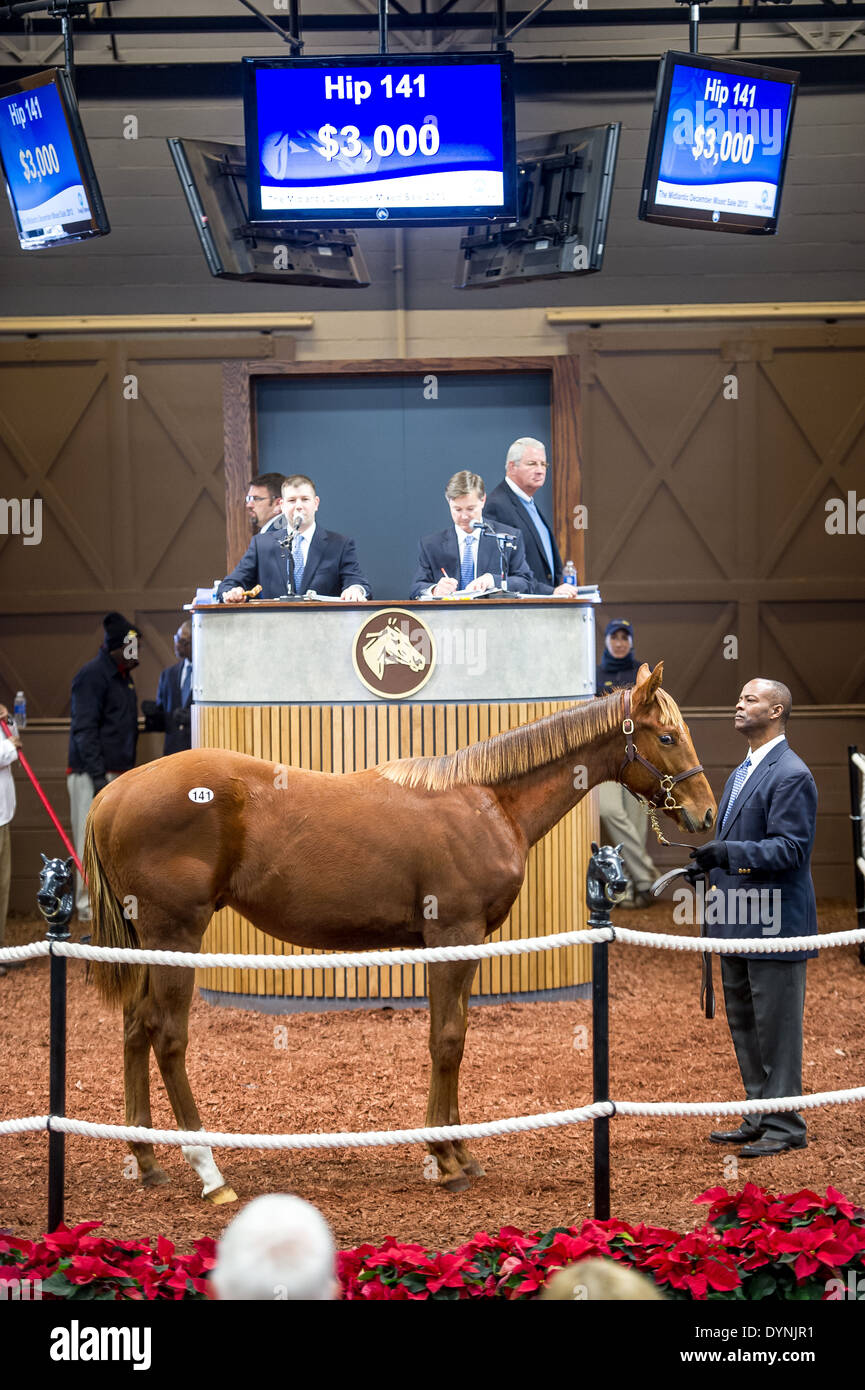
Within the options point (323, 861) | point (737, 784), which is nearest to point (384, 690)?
point (737, 784)

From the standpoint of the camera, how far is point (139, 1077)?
15.9 feet

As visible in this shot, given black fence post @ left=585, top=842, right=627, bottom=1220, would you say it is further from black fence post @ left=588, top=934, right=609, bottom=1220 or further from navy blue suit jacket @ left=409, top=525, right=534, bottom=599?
navy blue suit jacket @ left=409, top=525, right=534, bottom=599

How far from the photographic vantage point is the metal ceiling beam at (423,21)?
1003cm

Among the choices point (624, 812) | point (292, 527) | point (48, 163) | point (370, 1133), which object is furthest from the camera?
point (624, 812)

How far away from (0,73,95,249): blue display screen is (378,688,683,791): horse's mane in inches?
200

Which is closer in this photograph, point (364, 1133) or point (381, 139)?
point (364, 1133)

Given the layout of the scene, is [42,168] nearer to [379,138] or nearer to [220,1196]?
[379,138]

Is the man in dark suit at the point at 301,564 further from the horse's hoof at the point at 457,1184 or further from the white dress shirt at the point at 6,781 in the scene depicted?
the horse's hoof at the point at 457,1184

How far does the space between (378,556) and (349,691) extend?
3.55 m

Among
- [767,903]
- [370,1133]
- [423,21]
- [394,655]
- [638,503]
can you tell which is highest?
[423,21]

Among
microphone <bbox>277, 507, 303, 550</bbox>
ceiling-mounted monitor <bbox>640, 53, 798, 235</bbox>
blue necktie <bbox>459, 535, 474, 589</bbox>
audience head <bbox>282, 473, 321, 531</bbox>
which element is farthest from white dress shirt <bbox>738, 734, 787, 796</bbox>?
ceiling-mounted monitor <bbox>640, 53, 798, 235</bbox>

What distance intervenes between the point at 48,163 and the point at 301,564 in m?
3.19

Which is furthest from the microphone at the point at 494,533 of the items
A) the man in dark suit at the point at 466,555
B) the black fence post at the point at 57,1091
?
the black fence post at the point at 57,1091

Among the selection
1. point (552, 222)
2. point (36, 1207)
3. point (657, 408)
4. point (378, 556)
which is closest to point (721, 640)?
point (657, 408)
